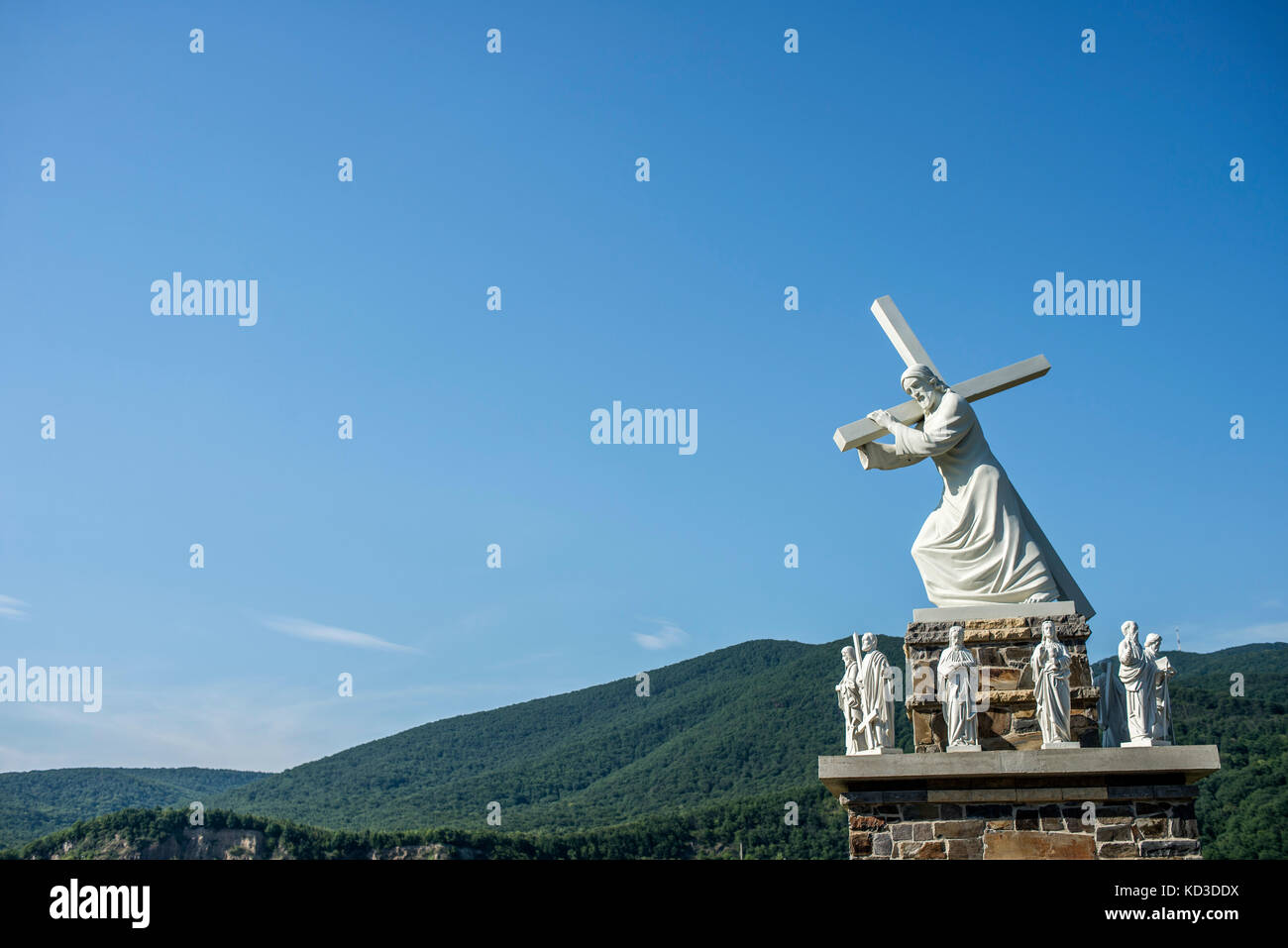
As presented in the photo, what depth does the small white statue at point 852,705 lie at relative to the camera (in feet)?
39.2

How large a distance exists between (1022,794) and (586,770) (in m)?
44.8

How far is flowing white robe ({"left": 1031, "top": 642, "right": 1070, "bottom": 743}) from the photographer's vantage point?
1109cm

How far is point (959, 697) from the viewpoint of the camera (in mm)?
11266

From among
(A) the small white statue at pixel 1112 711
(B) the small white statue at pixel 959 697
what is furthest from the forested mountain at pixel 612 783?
(B) the small white statue at pixel 959 697

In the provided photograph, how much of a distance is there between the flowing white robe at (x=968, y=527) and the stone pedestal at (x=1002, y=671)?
29cm

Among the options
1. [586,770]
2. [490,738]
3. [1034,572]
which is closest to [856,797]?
[1034,572]

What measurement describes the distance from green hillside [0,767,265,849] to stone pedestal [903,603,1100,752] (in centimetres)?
4839

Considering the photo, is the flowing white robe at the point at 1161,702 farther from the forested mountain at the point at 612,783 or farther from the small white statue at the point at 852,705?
the forested mountain at the point at 612,783

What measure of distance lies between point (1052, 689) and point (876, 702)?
1.75m

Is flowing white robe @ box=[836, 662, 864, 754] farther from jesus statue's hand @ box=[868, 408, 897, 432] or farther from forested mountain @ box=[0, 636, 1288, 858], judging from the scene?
forested mountain @ box=[0, 636, 1288, 858]

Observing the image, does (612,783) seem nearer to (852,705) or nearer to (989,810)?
(852,705)

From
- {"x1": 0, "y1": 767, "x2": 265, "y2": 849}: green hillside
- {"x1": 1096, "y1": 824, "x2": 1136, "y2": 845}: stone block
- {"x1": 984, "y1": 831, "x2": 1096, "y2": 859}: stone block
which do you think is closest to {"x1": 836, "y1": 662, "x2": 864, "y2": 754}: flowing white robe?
{"x1": 984, "y1": 831, "x2": 1096, "y2": 859}: stone block
